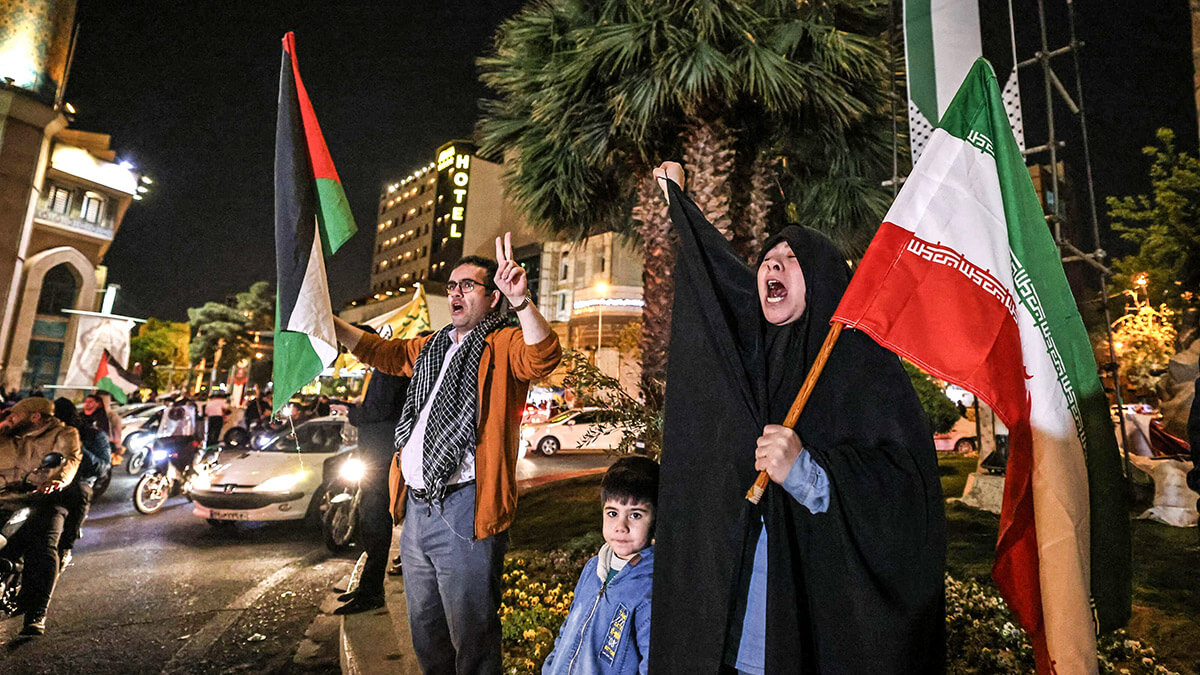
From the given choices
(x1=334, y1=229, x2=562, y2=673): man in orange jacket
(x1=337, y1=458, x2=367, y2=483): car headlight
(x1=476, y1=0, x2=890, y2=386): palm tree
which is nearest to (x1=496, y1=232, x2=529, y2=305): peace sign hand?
(x1=334, y1=229, x2=562, y2=673): man in orange jacket

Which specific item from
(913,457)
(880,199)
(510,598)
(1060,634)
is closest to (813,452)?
(913,457)

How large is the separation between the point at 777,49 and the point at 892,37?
4.94 ft

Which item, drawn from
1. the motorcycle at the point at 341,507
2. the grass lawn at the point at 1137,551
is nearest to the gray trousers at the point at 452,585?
the grass lawn at the point at 1137,551

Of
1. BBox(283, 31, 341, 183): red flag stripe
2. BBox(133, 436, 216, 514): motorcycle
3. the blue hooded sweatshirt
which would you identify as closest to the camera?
the blue hooded sweatshirt

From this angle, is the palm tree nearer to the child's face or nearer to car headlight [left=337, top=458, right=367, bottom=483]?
car headlight [left=337, top=458, right=367, bottom=483]

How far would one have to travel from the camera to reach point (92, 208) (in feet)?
98.5

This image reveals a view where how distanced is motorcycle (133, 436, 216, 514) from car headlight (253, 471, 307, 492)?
1.70 metres

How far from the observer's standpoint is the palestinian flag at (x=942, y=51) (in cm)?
427

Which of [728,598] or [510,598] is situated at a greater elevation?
[728,598]

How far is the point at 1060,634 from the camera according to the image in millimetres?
1621

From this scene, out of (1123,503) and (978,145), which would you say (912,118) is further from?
(1123,503)

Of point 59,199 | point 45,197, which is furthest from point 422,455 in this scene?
point 59,199

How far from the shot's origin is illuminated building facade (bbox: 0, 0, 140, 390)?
71.7 ft

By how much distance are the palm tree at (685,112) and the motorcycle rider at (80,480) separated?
5084 mm
